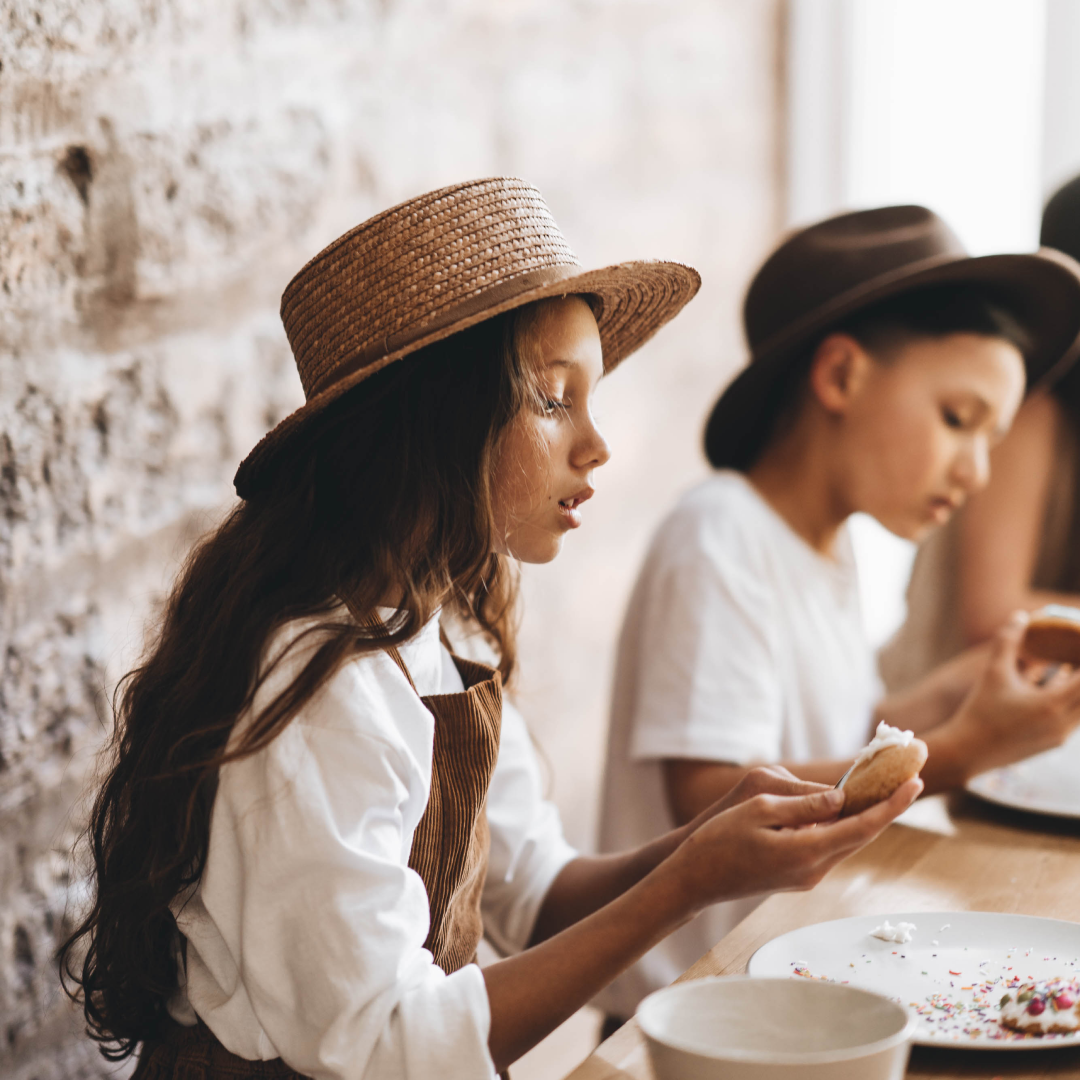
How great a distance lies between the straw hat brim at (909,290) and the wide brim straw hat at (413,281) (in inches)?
24.0

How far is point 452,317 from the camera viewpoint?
852mm

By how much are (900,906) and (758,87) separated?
228cm

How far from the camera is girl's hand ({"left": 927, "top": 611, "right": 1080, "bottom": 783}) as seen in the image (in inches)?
49.7

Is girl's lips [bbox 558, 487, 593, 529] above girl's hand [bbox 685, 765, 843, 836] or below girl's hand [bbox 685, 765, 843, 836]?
above

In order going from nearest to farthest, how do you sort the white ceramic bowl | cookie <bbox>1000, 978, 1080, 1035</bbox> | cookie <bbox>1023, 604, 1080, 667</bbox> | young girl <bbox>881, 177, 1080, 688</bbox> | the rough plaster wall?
the white ceramic bowl → cookie <bbox>1000, 978, 1080, 1035</bbox> → the rough plaster wall → cookie <bbox>1023, 604, 1080, 667</bbox> → young girl <bbox>881, 177, 1080, 688</bbox>

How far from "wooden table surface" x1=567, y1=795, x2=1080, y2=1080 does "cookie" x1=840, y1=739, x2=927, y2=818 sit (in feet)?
0.47

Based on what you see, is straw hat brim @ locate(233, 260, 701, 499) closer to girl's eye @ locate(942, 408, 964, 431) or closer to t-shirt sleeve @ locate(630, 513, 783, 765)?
t-shirt sleeve @ locate(630, 513, 783, 765)

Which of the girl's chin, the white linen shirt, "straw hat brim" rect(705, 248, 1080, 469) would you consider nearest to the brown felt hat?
"straw hat brim" rect(705, 248, 1080, 469)

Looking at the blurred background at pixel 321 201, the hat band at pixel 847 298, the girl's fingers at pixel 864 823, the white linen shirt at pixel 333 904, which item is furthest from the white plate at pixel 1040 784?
the blurred background at pixel 321 201

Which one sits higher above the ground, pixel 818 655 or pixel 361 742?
pixel 361 742

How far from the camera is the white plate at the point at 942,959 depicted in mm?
818

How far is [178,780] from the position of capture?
84cm

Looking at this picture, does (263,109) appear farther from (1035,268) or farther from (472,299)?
(1035,268)

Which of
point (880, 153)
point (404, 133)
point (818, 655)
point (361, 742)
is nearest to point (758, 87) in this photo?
point (880, 153)
